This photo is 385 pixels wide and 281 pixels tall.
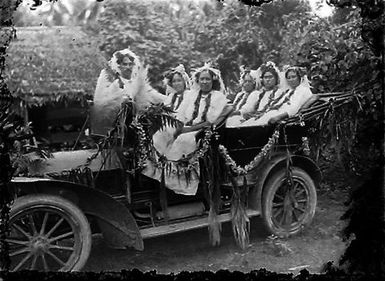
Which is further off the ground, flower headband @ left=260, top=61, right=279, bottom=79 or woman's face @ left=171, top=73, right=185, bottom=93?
flower headband @ left=260, top=61, right=279, bottom=79

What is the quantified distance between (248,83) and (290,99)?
0.87 metres

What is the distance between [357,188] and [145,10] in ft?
4.04

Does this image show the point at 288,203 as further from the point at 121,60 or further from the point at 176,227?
the point at 121,60

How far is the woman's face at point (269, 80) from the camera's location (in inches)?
202

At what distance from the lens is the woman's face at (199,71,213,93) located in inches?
173

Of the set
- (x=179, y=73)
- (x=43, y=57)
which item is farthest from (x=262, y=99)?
(x=43, y=57)

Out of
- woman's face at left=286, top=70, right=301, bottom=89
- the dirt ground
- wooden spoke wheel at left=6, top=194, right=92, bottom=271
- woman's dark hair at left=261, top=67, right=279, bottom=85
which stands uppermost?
woman's dark hair at left=261, top=67, right=279, bottom=85

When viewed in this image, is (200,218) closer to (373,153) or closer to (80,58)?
(80,58)

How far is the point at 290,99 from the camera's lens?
452cm

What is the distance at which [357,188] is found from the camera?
5.50 ft

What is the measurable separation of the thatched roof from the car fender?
89 cm

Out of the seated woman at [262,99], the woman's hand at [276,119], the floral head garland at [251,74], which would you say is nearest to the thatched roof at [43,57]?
the woman's hand at [276,119]

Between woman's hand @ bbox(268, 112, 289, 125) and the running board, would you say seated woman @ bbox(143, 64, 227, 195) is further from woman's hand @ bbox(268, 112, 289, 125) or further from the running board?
woman's hand @ bbox(268, 112, 289, 125)

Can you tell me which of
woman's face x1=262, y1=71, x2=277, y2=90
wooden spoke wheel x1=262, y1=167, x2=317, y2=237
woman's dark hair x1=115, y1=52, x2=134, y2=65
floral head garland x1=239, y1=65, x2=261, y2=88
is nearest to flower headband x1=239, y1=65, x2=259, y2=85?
floral head garland x1=239, y1=65, x2=261, y2=88
